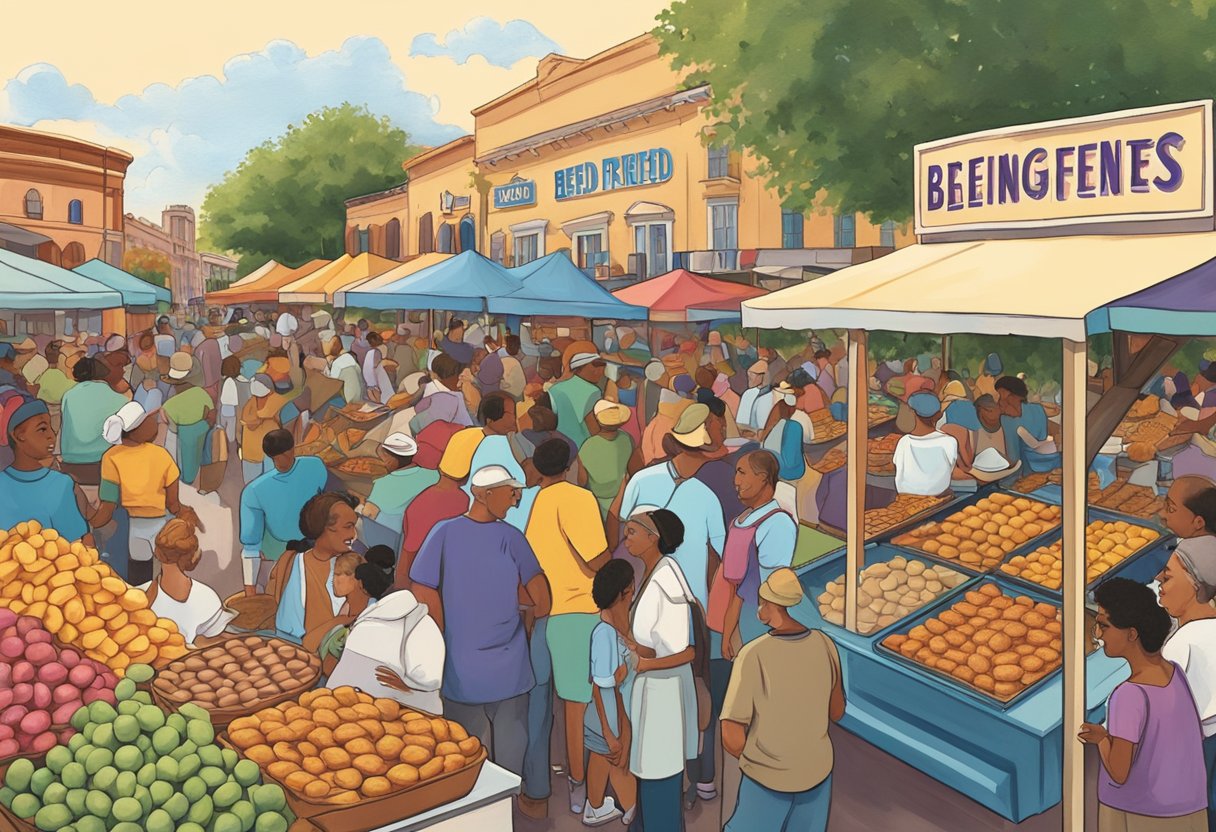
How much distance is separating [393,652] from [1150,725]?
294cm

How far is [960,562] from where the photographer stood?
6.66m

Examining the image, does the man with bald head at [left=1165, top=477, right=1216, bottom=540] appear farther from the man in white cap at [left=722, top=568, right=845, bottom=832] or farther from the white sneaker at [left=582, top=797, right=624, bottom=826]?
the white sneaker at [left=582, top=797, right=624, bottom=826]

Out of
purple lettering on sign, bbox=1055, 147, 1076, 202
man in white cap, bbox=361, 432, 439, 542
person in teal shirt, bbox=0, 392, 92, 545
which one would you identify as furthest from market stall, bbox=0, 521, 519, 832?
purple lettering on sign, bbox=1055, 147, 1076, 202

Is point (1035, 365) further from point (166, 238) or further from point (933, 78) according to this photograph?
point (166, 238)

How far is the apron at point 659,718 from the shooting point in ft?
13.6

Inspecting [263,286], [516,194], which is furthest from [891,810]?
[516,194]

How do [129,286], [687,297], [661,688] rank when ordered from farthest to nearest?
1. [129,286]
2. [687,297]
3. [661,688]

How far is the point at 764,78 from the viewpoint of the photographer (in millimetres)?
12734

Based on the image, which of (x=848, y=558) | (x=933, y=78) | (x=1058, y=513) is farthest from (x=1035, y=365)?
(x=848, y=558)

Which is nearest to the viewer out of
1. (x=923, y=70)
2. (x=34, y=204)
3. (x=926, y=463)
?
(x=926, y=463)

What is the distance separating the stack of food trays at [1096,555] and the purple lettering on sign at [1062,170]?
237 cm

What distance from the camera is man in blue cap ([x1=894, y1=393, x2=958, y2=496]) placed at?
720cm

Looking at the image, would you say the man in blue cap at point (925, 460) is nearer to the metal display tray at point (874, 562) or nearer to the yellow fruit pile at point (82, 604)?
the metal display tray at point (874, 562)

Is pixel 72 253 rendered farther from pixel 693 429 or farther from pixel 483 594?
pixel 483 594
